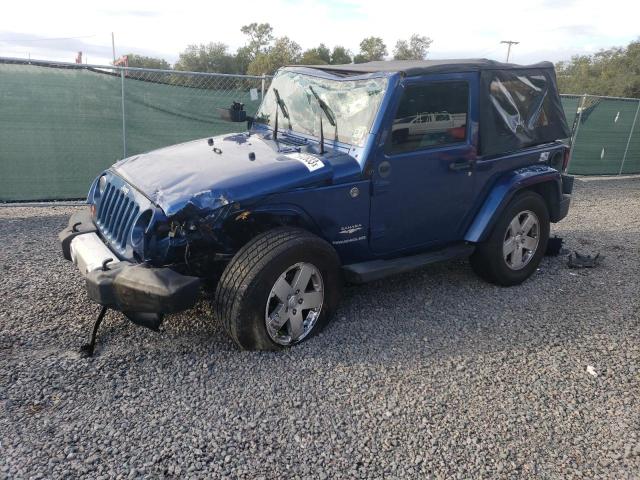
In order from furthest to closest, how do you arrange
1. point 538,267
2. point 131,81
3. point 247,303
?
point 131,81
point 538,267
point 247,303

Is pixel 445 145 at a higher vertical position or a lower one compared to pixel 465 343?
higher

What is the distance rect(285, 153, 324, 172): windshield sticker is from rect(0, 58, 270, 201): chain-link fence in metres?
3.42

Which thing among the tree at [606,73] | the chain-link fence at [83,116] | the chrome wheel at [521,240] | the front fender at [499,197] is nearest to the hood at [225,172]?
the front fender at [499,197]

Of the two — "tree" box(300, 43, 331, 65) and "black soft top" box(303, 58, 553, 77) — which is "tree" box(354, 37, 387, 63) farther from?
"black soft top" box(303, 58, 553, 77)

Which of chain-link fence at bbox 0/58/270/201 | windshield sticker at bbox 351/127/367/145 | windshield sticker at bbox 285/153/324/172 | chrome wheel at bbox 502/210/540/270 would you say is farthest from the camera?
chain-link fence at bbox 0/58/270/201

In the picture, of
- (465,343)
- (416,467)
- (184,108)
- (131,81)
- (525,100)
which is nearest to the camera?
(416,467)

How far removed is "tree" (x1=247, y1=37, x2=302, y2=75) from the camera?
44.1 meters

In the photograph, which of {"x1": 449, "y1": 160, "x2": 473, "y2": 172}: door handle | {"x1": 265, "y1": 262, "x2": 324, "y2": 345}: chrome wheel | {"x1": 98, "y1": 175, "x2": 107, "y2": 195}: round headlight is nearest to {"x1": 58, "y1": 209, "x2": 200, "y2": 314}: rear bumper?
{"x1": 265, "y1": 262, "x2": 324, "y2": 345}: chrome wheel

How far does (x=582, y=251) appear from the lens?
20.1ft

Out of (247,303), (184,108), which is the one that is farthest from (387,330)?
(184,108)

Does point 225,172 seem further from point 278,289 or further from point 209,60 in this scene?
point 209,60

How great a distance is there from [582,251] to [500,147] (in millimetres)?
2332

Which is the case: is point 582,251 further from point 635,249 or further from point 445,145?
point 445,145

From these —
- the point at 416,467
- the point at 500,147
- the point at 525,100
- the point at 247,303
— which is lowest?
the point at 416,467
